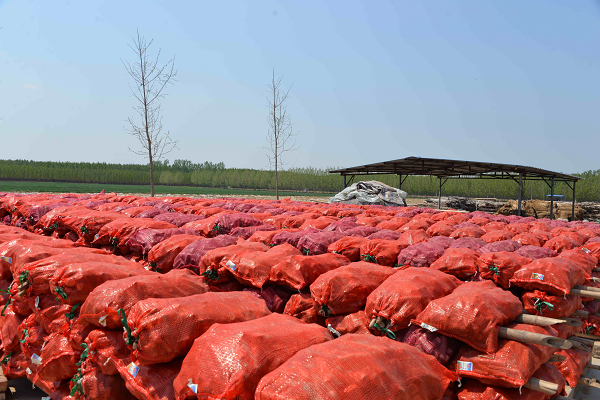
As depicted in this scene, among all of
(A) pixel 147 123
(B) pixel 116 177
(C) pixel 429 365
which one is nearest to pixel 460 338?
(C) pixel 429 365

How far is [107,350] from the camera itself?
8.79 ft

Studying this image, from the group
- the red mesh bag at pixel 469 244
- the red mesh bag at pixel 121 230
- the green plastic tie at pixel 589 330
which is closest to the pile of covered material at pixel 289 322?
the red mesh bag at pixel 469 244

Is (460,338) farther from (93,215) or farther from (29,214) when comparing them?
(29,214)

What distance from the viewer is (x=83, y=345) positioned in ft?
9.41

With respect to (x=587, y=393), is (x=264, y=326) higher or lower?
higher

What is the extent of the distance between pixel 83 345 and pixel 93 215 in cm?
403

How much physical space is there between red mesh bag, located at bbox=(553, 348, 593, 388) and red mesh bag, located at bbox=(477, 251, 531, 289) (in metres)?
0.93

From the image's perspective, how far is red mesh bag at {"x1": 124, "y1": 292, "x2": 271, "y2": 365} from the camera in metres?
2.38

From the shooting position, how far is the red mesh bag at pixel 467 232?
22.4 ft

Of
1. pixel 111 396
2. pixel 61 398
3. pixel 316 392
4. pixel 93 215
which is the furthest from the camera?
pixel 93 215

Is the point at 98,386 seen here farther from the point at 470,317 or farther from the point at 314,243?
the point at 314,243

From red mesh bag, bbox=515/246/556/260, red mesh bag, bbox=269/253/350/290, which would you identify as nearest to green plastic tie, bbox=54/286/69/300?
red mesh bag, bbox=269/253/350/290

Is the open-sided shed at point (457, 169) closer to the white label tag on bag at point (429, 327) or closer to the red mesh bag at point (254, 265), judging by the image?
the red mesh bag at point (254, 265)

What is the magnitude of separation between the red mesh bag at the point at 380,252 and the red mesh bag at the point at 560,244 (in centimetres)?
308
